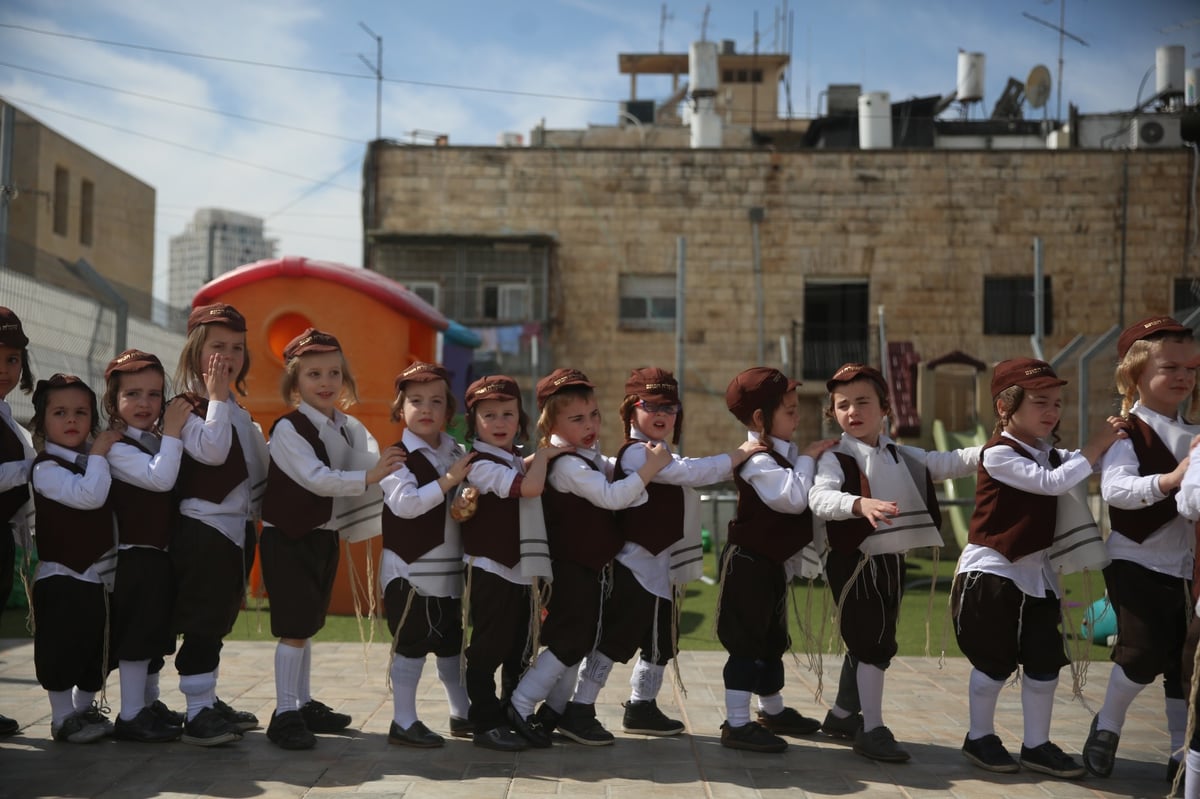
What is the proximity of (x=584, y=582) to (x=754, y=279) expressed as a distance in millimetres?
18765

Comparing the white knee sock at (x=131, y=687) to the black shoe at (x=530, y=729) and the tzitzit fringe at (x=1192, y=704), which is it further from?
the tzitzit fringe at (x=1192, y=704)

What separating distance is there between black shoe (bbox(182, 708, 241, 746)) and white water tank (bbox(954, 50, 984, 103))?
28.1 meters

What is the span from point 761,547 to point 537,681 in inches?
42.3

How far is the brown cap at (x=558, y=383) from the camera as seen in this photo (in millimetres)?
4984

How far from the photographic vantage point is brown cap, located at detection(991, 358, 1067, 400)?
15.3ft

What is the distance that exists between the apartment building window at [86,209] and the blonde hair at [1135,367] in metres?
29.0

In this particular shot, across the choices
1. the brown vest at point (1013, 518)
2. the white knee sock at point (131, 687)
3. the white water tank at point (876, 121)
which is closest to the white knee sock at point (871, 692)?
the brown vest at point (1013, 518)

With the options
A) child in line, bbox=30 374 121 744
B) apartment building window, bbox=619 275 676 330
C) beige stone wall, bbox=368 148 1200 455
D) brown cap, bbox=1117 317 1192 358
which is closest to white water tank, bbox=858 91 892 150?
beige stone wall, bbox=368 148 1200 455

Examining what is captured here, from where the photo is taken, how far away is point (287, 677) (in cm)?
489

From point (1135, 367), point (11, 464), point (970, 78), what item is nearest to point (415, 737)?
point (11, 464)

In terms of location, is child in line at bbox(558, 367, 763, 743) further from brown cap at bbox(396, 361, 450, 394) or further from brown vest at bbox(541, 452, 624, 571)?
brown cap at bbox(396, 361, 450, 394)

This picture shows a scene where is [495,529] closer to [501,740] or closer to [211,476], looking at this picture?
[501,740]

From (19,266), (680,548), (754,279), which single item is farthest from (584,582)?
(754,279)

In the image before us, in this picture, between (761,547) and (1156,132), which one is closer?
(761,547)
